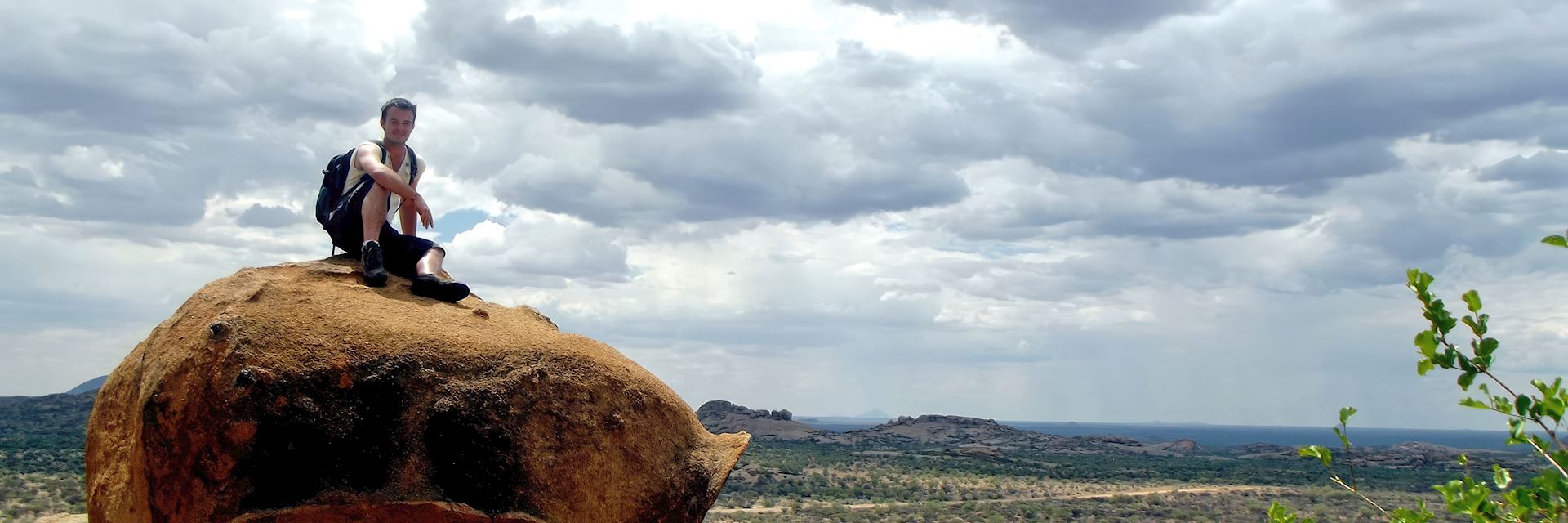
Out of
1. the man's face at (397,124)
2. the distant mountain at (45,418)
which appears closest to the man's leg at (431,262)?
the man's face at (397,124)

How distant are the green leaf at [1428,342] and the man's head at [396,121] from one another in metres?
6.27

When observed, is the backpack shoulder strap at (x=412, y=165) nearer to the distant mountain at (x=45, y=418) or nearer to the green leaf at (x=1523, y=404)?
the green leaf at (x=1523, y=404)

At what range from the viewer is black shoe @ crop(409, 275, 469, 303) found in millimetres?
7281

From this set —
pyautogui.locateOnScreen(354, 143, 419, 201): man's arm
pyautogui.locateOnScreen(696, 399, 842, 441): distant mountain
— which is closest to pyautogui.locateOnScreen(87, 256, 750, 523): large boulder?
pyautogui.locateOnScreen(354, 143, 419, 201): man's arm

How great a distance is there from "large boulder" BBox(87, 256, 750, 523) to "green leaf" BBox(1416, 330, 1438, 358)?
13.3ft

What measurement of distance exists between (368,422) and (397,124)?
2597 mm

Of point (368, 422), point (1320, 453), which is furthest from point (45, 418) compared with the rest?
point (1320, 453)

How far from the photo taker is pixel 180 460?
587 centimetres

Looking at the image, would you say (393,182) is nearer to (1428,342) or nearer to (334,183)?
(334,183)

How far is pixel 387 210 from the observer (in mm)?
7824

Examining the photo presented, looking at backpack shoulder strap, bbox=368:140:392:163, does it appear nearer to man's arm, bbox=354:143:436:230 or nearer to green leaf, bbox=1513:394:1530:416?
man's arm, bbox=354:143:436:230

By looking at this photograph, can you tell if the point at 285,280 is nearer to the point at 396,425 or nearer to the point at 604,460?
the point at 396,425

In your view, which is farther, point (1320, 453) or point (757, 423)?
point (757, 423)

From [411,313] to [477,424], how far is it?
3.03 feet
